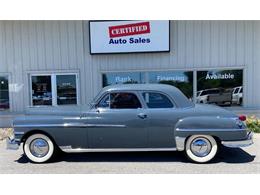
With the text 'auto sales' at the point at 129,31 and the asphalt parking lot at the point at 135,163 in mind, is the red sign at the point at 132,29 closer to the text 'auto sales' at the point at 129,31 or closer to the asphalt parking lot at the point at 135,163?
the text 'auto sales' at the point at 129,31

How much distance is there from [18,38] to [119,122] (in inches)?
242

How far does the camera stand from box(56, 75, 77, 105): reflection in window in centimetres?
1012

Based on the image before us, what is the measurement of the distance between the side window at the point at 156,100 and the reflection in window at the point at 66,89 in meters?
4.80

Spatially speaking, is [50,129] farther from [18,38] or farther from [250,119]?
[250,119]

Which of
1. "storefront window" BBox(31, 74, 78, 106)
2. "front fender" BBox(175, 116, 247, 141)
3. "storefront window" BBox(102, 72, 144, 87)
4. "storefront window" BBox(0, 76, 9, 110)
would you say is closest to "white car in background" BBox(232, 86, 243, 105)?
"storefront window" BBox(102, 72, 144, 87)

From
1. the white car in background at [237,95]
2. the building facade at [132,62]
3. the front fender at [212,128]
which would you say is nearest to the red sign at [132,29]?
the building facade at [132,62]

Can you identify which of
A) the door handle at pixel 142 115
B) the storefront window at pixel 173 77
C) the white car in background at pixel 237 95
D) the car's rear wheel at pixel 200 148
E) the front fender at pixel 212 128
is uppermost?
the storefront window at pixel 173 77

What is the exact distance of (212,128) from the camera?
5699 mm

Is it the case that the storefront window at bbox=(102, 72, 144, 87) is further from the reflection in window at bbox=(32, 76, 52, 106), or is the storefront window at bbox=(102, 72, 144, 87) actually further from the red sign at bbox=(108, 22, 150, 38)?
the reflection in window at bbox=(32, 76, 52, 106)

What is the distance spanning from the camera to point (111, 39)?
31.9 ft

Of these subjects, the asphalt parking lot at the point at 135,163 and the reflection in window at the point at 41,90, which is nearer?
the asphalt parking lot at the point at 135,163

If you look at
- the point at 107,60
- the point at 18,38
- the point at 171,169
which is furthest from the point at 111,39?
the point at 171,169

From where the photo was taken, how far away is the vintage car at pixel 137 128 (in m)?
5.73

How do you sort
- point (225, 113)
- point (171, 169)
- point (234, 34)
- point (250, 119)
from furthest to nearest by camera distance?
point (234, 34) → point (250, 119) → point (225, 113) → point (171, 169)
